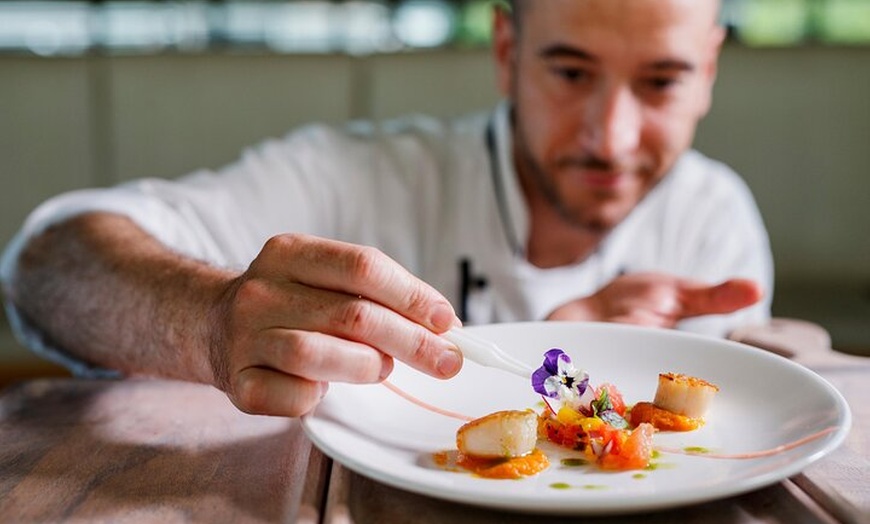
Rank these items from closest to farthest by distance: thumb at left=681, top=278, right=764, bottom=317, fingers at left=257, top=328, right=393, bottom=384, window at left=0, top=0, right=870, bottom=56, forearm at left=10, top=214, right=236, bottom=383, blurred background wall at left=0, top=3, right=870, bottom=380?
fingers at left=257, top=328, right=393, bottom=384 → forearm at left=10, top=214, right=236, bottom=383 → thumb at left=681, top=278, right=764, bottom=317 → blurred background wall at left=0, top=3, right=870, bottom=380 → window at left=0, top=0, right=870, bottom=56

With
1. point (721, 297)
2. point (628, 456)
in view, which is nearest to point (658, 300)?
point (721, 297)

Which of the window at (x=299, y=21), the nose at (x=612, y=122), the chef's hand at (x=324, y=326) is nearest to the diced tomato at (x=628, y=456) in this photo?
the chef's hand at (x=324, y=326)

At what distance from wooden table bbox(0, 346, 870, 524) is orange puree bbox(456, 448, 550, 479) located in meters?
0.04

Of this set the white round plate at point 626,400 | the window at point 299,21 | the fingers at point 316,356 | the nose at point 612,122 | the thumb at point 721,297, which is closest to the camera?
the white round plate at point 626,400

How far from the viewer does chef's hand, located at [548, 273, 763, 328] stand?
3.24ft

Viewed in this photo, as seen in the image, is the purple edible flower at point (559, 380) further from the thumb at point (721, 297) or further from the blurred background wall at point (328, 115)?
the blurred background wall at point (328, 115)

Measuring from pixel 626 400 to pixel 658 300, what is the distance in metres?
0.28

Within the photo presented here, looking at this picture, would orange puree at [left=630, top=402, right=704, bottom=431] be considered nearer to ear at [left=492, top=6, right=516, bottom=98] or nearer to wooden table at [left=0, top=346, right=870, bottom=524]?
wooden table at [left=0, top=346, right=870, bottom=524]

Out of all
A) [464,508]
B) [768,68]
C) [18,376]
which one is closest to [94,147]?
[18,376]

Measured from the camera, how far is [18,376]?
7.61 ft

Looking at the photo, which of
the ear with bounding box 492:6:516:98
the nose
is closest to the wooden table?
the nose

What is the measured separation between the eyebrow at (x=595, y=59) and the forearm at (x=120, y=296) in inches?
29.3

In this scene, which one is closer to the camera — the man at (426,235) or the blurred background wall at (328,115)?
the man at (426,235)

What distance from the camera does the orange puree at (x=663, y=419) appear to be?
0.73 meters
